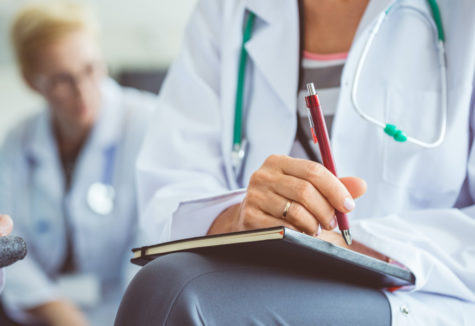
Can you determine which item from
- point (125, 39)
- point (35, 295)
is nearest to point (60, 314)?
point (35, 295)

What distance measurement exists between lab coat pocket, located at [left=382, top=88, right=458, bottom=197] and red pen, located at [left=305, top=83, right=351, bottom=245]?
18cm

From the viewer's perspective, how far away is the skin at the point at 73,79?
157 centimetres

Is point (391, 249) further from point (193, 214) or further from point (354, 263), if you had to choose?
point (193, 214)

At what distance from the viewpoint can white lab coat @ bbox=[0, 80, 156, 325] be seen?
4.83 feet

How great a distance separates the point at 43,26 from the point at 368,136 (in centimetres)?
117

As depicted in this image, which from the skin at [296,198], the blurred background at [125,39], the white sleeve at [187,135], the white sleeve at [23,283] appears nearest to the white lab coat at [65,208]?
the white sleeve at [23,283]

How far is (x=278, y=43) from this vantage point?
827 mm

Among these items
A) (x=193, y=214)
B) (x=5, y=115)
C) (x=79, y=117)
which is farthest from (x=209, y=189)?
(x=5, y=115)

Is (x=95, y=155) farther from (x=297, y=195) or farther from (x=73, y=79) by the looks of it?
(x=297, y=195)

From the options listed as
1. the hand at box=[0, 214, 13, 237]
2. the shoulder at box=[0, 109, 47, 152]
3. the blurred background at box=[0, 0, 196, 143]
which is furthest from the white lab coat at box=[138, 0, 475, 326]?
the blurred background at box=[0, 0, 196, 143]

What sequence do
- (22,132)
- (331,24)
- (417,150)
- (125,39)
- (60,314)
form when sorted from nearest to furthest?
(417,150)
(331,24)
(60,314)
(22,132)
(125,39)

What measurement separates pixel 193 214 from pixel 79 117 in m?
1.00

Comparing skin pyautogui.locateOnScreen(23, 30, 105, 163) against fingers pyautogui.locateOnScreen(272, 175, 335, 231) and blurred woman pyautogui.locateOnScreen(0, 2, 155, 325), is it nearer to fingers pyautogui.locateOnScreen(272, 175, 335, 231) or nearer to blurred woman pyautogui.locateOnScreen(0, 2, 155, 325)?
blurred woman pyautogui.locateOnScreen(0, 2, 155, 325)

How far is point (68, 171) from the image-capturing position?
5.36 ft
